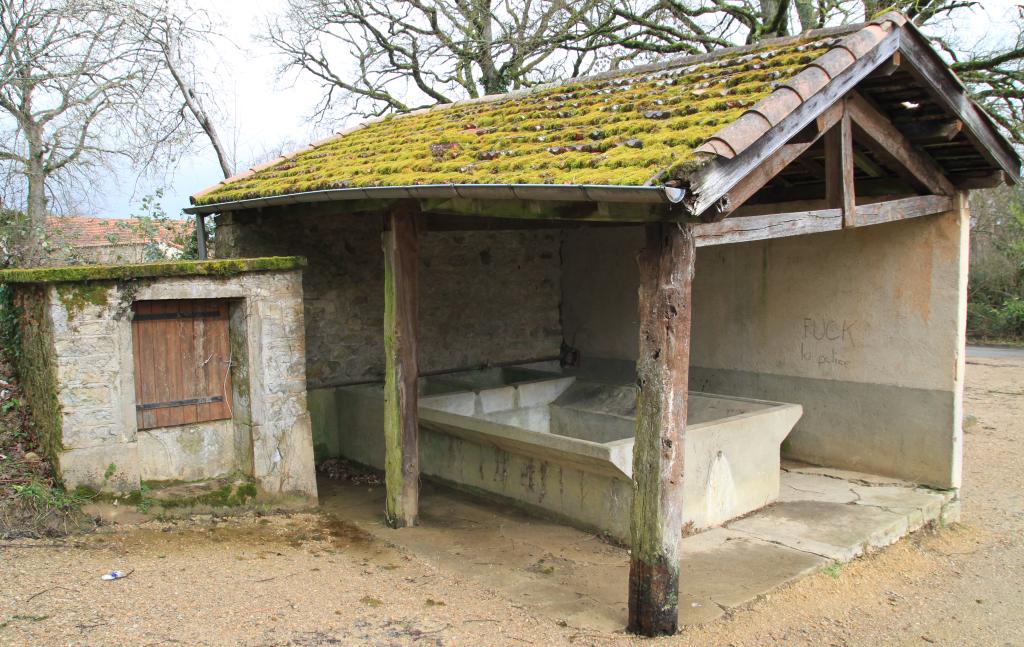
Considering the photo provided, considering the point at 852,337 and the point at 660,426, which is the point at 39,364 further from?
the point at 852,337

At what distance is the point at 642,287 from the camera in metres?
3.83

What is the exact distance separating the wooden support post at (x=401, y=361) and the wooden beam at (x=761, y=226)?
7.49 feet

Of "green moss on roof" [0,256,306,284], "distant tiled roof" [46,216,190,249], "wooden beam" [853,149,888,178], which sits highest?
"wooden beam" [853,149,888,178]

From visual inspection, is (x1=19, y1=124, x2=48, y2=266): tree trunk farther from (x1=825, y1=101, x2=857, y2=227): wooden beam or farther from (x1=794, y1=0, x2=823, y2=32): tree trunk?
(x1=794, y1=0, x2=823, y2=32): tree trunk

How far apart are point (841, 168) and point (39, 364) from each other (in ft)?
Answer: 17.9

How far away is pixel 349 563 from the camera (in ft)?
16.3

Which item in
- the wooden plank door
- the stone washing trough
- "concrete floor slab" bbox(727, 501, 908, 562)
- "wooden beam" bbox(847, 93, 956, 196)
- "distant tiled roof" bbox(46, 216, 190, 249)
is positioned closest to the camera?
"wooden beam" bbox(847, 93, 956, 196)

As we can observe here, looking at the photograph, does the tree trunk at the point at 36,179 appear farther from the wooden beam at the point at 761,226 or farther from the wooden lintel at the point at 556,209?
the wooden beam at the point at 761,226

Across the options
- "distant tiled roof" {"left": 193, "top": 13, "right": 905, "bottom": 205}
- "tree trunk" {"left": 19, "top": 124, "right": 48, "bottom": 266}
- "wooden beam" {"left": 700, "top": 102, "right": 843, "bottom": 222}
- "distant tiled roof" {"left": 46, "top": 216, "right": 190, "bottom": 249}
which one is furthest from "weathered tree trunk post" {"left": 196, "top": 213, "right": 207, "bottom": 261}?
"wooden beam" {"left": 700, "top": 102, "right": 843, "bottom": 222}

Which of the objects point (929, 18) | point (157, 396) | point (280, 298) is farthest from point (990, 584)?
point (929, 18)

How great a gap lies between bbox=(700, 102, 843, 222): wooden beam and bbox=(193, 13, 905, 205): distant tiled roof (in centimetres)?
28

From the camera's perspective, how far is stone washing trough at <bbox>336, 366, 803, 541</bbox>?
17.3 ft

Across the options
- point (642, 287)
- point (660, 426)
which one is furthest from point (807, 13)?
point (660, 426)

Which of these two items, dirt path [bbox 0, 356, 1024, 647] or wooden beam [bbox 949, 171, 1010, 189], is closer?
dirt path [bbox 0, 356, 1024, 647]
